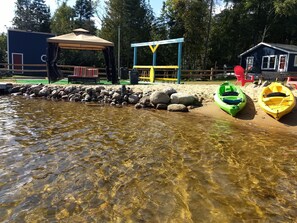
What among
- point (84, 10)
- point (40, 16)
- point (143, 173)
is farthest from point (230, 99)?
point (40, 16)

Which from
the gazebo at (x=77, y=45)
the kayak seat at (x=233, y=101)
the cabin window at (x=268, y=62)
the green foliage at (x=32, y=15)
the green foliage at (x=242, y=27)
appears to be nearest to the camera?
the kayak seat at (x=233, y=101)

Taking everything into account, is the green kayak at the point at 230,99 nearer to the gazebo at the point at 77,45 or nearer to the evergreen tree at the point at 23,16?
the gazebo at the point at 77,45

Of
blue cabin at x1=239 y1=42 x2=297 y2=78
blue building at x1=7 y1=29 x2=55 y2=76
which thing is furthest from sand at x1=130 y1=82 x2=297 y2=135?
blue building at x1=7 y1=29 x2=55 y2=76

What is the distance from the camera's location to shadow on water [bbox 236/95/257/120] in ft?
32.5

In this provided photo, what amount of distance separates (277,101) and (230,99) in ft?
5.23

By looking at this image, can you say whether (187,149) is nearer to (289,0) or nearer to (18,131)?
(18,131)

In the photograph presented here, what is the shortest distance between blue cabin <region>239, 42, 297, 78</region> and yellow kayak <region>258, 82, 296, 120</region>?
1209cm

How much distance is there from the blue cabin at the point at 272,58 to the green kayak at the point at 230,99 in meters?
11.8

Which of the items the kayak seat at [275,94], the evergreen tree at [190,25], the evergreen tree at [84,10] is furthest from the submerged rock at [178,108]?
the evergreen tree at [84,10]

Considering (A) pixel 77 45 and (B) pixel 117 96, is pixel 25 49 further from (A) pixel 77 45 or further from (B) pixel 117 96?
(B) pixel 117 96

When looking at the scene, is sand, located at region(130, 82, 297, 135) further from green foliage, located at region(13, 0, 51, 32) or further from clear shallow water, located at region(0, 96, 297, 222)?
green foliage, located at region(13, 0, 51, 32)

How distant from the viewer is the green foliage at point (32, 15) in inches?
1832

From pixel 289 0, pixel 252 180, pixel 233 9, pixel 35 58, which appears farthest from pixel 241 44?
pixel 252 180

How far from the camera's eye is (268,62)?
84.8 feet
